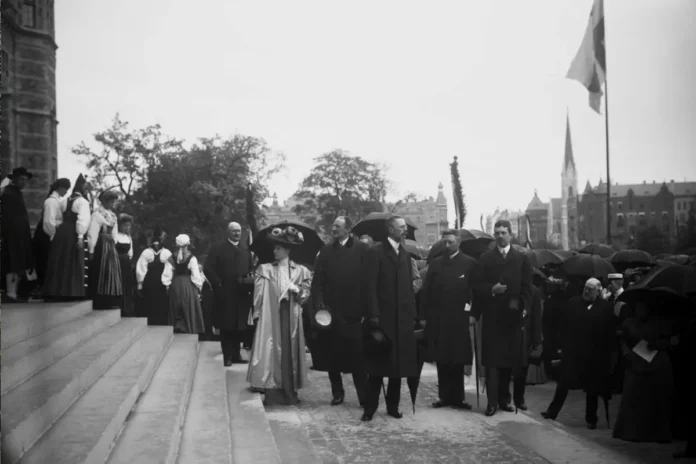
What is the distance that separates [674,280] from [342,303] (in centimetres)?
365

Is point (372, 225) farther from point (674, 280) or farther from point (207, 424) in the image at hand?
point (207, 424)

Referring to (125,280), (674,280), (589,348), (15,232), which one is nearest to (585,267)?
(589,348)

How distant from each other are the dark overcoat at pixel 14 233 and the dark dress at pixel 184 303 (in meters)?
4.79

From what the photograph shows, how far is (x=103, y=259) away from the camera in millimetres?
10414

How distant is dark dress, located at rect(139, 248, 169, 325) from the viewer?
13.9m

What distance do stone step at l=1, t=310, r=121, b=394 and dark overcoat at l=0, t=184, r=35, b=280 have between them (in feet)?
3.39

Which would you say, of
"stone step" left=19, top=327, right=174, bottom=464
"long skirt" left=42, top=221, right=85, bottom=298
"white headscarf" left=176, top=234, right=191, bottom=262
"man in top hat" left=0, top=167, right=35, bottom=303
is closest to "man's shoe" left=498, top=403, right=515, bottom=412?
"stone step" left=19, top=327, right=174, bottom=464

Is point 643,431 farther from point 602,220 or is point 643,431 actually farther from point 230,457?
point 602,220

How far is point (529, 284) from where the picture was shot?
8.53m

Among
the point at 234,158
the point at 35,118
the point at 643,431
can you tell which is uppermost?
the point at 234,158

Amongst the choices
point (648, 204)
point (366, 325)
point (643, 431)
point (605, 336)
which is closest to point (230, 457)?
point (366, 325)

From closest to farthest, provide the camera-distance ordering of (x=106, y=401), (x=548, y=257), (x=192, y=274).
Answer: (x=106, y=401)
(x=548, y=257)
(x=192, y=274)

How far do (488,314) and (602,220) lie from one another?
141674 mm

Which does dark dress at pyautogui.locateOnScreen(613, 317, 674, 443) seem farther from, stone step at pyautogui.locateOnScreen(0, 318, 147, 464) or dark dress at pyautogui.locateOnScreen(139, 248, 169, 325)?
dark dress at pyautogui.locateOnScreen(139, 248, 169, 325)
